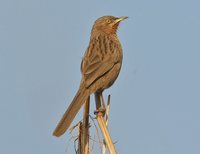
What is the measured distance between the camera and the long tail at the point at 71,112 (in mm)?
5363

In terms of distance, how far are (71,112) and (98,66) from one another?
4.08ft

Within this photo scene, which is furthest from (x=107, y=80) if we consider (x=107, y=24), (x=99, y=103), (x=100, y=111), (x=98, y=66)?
(x=100, y=111)

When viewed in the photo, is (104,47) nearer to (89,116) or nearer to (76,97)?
(76,97)

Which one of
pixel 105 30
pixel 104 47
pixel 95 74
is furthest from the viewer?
pixel 105 30

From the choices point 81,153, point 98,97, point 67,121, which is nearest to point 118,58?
point 98,97

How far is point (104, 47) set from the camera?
292 inches

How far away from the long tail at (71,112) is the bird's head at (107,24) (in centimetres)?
213

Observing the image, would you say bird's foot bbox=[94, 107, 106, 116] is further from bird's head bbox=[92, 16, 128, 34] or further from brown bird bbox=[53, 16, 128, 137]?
bird's head bbox=[92, 16, 128, 34]

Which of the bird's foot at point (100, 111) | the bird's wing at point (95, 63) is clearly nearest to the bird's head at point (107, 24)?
the bird's wing at point (95, 63)

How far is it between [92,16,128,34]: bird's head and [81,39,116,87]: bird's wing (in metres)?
0.90

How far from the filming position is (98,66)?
6.94 meters

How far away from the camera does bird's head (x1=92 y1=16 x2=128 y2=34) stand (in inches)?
324

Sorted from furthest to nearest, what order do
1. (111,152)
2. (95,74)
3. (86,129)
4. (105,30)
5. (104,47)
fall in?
1. (105,30)
2. (104,47)
3. (95,74)
4. (86,129)
5. (111,152)

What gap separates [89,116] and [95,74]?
1.87m
